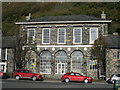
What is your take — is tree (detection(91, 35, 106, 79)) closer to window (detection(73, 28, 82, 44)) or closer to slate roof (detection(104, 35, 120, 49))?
slate roof (detection(104, 35, 120, 49))

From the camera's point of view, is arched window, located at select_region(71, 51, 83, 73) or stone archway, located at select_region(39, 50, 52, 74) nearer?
arched window, located at select_region(71, 51, 83, 73)

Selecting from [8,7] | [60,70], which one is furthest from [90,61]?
[8,7]

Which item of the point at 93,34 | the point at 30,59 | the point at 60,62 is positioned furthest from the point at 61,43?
the point at 30,59

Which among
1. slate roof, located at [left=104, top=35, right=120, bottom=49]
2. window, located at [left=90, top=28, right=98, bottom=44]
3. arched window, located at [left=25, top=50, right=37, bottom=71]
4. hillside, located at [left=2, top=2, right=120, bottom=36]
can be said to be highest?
hillside, located at [left=2, top=2, right=120, bottom=36]

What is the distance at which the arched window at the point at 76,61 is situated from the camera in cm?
3647

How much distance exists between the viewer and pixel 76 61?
3653 centimetres

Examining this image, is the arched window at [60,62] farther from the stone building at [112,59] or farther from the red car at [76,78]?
the red car at [76,78]

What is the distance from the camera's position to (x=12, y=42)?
39688 millimetres

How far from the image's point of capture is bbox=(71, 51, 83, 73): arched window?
36.5 metres

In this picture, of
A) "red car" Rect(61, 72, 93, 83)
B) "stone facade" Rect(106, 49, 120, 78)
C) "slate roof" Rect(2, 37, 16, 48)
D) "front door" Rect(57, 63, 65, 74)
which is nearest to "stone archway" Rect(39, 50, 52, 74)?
"front door" Rect(57, 63, 65, 74)

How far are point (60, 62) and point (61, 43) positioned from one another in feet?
9.22

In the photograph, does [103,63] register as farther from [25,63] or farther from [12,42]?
[12,42]

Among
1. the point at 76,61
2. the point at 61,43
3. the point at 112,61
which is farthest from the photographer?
the point at 61,43

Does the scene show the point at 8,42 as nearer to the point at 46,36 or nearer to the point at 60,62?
the point at 46,36
